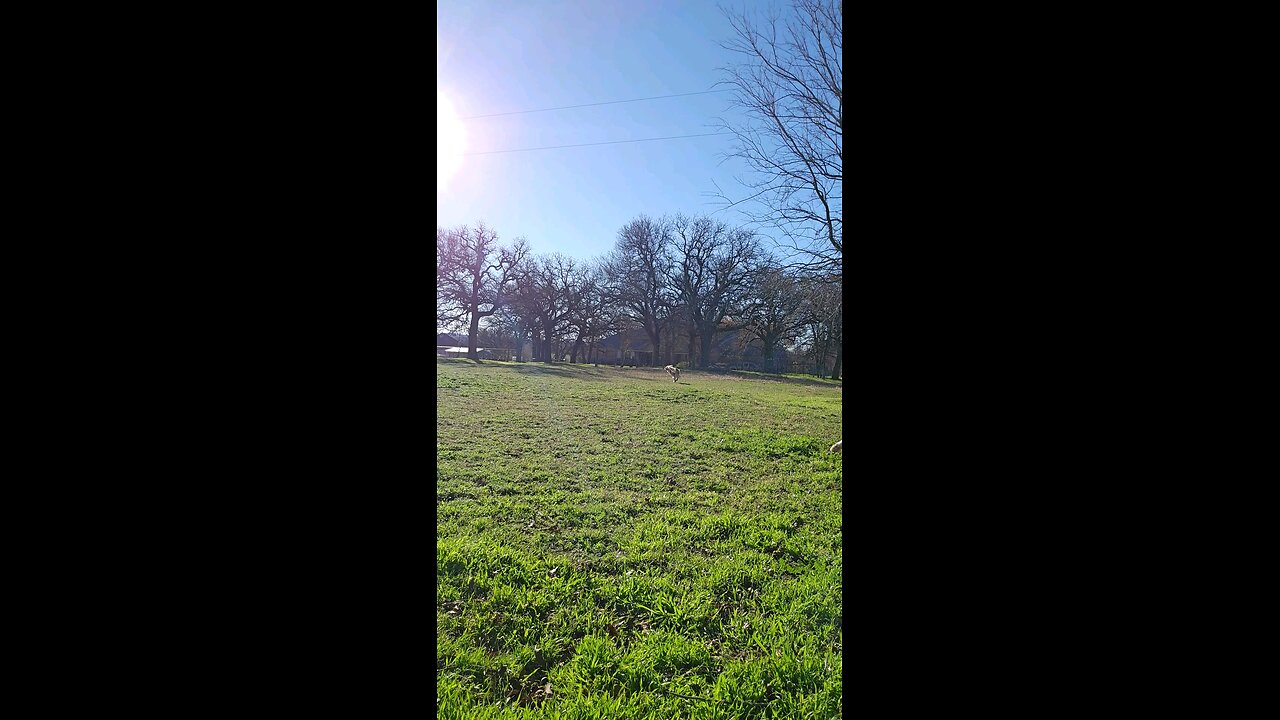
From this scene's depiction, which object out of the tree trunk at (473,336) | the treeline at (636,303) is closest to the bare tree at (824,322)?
the treeline at (636,303)

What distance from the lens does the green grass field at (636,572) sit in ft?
5.98

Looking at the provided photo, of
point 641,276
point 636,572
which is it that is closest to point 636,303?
point 641,276

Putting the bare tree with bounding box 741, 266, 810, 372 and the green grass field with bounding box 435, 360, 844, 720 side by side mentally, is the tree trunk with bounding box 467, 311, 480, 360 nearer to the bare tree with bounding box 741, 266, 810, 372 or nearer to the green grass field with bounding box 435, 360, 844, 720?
the green grass field with bounding box 435, 360, 844, 720

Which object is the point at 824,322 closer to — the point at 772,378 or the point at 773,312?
the point at 773,312

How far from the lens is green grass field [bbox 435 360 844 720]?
1.82 meters

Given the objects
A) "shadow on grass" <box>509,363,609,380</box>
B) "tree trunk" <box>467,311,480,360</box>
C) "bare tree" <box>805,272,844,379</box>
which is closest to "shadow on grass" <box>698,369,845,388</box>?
"bare tree" <box>805,272,844,379</box>

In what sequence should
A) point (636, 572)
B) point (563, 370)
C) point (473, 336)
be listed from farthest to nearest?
1. point (563, 370)
2. point (473, 336)
3. point (636, 572)

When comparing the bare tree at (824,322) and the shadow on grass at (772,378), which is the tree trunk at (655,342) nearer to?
the shadow on grass at (772,378)

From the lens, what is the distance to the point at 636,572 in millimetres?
2775
